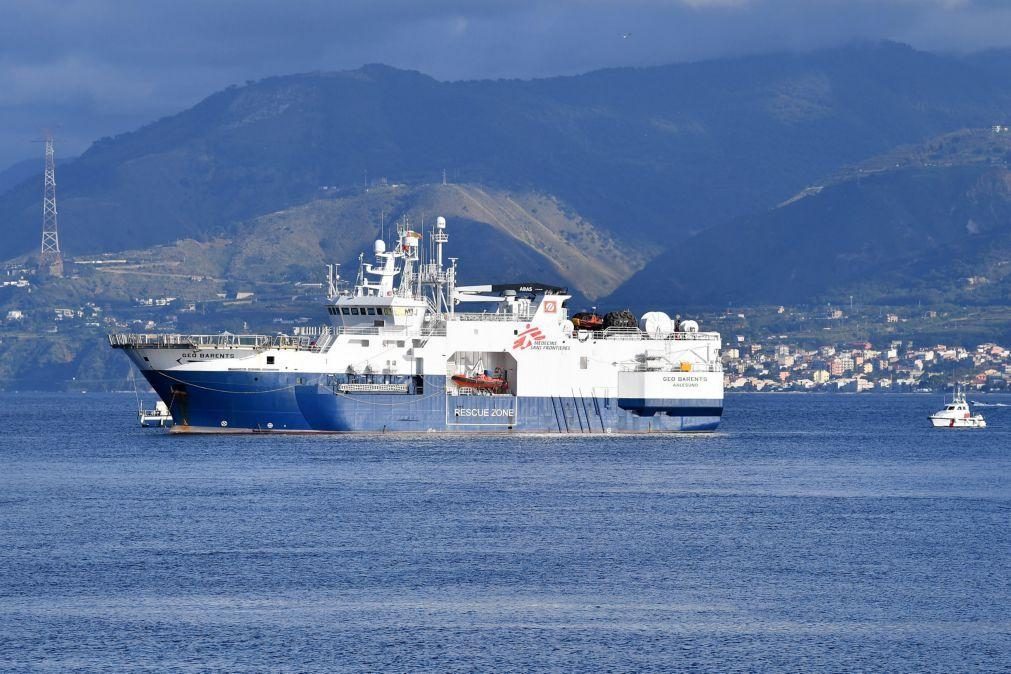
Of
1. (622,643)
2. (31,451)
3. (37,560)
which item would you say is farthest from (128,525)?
(31,451)

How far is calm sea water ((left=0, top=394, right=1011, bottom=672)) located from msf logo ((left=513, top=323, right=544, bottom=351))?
7291mm

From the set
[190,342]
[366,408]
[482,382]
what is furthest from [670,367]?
[190,342]

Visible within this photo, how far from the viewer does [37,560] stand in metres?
46.2

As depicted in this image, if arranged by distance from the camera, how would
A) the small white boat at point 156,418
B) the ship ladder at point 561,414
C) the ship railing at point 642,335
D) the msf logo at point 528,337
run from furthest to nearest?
the small white boat at point 156,418, the ship railing at point 642,335, the ship ladder at point 561,414, the msf logo at point 528,337

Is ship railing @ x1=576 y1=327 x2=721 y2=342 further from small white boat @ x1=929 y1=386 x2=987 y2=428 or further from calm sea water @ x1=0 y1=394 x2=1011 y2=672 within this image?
small white boat @ x1=929 y1=386 x2=987 y2=428

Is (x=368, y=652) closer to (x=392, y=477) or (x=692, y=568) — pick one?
(x=692, y=568)

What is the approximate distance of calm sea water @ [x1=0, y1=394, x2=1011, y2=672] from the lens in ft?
119

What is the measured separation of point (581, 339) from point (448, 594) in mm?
45176

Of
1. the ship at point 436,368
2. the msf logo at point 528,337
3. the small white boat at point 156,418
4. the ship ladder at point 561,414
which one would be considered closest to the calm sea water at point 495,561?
the ship at point 436,368

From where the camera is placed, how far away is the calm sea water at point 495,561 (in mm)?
36250

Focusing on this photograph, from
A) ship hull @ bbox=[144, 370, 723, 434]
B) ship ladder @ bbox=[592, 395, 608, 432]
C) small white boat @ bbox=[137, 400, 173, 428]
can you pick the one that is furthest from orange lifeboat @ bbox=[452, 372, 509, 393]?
small white boat @ bbox=[137, 400, 173, 428]

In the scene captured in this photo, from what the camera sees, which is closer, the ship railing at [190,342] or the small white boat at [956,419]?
the ship railing at [190,342]

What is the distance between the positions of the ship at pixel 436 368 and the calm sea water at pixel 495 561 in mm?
4174

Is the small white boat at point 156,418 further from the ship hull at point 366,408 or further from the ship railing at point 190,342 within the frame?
the ship railing at point 190,342
